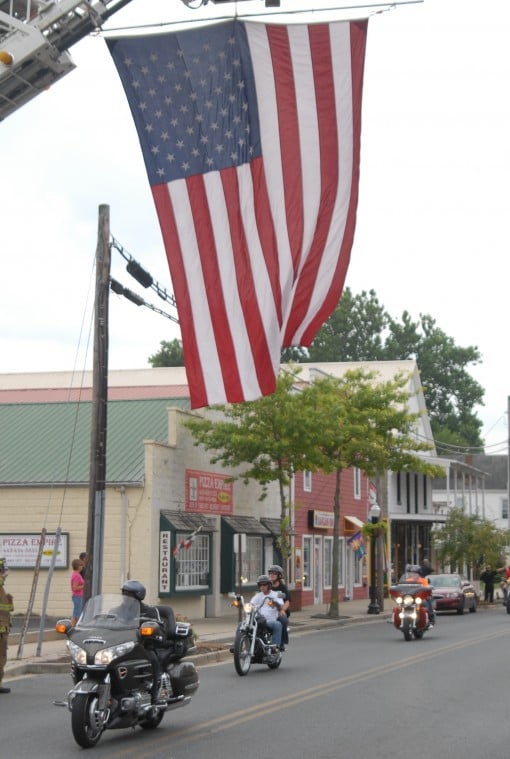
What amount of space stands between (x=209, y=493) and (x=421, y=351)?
221 feet

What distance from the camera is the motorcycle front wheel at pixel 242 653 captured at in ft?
59.7

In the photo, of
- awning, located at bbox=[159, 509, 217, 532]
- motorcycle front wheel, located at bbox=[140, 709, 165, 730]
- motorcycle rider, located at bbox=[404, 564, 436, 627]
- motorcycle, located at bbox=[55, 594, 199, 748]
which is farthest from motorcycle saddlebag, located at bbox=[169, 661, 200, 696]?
awning, located at bbox=[159, 509, 217, 532]

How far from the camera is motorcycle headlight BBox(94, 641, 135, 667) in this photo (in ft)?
37.0

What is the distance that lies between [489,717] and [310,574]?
→ 31.6m

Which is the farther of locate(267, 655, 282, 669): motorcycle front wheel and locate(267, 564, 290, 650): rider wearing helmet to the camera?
locate(267, 564, 290, 650): rider wearing helmet

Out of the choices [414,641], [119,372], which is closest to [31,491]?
[414,641]

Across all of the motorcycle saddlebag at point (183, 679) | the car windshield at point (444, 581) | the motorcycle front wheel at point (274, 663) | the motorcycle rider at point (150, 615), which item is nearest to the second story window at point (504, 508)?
the car windshield at point (444, 581)

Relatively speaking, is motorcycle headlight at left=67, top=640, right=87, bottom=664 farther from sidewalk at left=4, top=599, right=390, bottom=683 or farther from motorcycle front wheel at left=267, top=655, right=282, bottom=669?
motorcycle front wheel at left=267, top=655, right=282, bottom=669

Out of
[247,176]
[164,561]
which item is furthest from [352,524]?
[247,176]

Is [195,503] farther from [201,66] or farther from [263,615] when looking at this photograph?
[201,66]

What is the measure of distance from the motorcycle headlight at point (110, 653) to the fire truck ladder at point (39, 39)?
8.42 meters

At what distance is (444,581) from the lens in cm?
4253

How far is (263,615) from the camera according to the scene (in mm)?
18875

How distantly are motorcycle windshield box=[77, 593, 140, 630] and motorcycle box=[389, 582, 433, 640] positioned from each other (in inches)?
553
